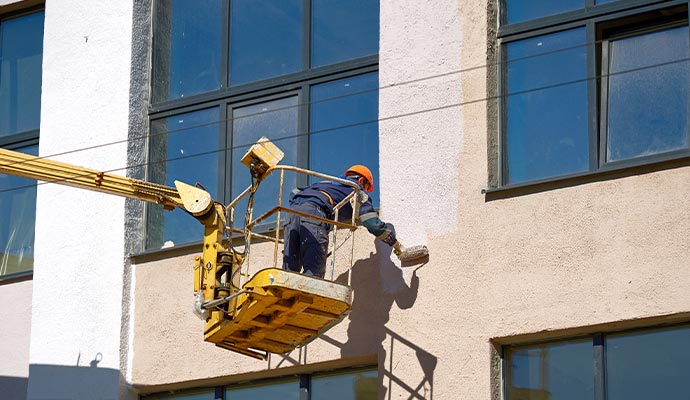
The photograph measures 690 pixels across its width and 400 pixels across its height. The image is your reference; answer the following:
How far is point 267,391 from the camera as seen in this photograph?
1630cm

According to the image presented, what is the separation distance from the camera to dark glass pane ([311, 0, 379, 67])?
1692cm

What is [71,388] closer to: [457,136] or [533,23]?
[457,136]

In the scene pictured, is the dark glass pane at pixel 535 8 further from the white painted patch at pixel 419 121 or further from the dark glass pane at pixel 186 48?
the dark glass pane at pixel 186 48

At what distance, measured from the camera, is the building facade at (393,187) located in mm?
14539

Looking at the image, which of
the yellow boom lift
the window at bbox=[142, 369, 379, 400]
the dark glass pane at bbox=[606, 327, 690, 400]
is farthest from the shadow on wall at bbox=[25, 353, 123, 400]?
the dark glass pane at bbox=[606, 327, 690, 400]

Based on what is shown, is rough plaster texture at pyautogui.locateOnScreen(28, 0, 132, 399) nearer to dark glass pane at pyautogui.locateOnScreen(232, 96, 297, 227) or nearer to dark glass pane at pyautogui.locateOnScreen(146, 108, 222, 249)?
dark glass pane at pyautogui.locateOnScreen(146, 108, 222, 249)

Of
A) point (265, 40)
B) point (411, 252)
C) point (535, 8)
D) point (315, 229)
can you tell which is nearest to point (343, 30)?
point (265, 40)

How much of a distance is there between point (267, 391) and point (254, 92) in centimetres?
350

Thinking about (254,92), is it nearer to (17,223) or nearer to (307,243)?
(307,243)

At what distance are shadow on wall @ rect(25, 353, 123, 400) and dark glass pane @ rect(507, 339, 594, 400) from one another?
4.65m

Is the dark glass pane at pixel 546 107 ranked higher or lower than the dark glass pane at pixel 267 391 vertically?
higher

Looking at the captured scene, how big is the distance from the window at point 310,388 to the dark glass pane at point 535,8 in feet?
→ 13.2

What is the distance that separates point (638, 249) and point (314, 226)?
10.6 feet

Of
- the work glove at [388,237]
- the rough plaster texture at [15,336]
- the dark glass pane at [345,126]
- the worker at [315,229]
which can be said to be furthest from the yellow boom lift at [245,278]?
the rough plaster texture at [15,336]
